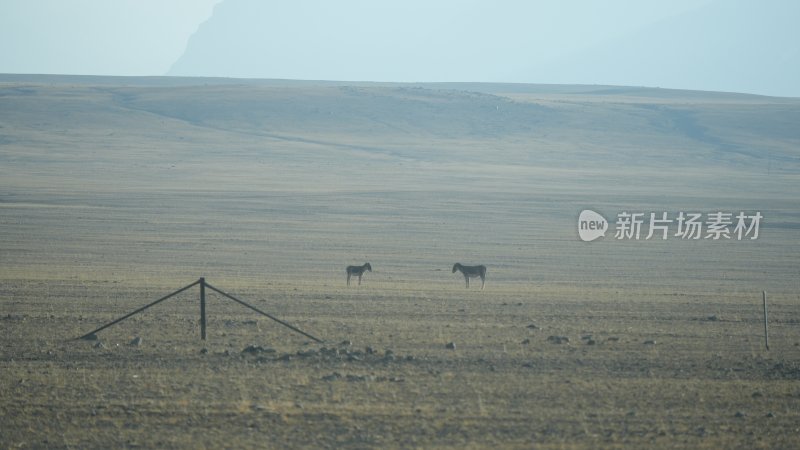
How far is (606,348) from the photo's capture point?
48.1 feet

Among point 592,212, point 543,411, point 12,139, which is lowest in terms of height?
point 543,411

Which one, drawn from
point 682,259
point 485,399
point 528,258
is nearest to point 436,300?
point 485,399

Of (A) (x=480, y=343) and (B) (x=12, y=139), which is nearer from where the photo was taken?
(A) (x=480, y=343)

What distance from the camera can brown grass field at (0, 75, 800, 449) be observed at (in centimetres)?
1057

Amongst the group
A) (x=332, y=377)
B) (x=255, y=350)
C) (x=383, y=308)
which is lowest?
(x=332, y=377)

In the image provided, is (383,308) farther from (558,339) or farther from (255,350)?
(255,350)

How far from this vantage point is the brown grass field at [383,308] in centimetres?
1057

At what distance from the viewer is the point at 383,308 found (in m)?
18.6

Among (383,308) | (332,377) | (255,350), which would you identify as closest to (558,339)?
(332,377)

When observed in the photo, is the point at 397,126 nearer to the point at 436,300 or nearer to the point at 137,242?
the point at 137,242

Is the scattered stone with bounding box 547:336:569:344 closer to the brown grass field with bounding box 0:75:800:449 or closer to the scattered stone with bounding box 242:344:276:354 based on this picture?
the brown grass field with bounding box 0:75:800:449

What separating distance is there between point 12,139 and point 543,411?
78.2 m

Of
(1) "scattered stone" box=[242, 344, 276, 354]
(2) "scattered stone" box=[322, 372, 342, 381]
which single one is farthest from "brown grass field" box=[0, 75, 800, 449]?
(2) "scattered stone" box=[322, 372, 342, 381]

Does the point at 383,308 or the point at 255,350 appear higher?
the point at 383,308
